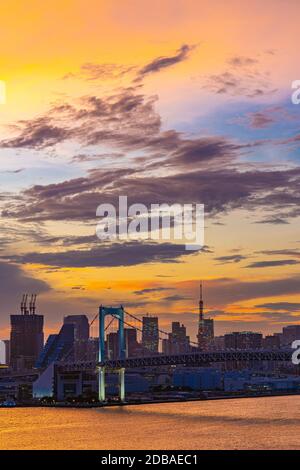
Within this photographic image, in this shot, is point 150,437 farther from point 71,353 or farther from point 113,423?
point 71,353

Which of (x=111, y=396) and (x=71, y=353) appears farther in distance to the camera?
(x=71, y=353)

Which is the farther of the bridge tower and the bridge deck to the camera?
the bridge tower

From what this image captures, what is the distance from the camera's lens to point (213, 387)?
121312mm

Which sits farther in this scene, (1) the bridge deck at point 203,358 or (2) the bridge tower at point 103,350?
(2) the bridge tower at point 103,350

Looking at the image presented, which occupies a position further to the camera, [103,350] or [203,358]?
[103,350]
